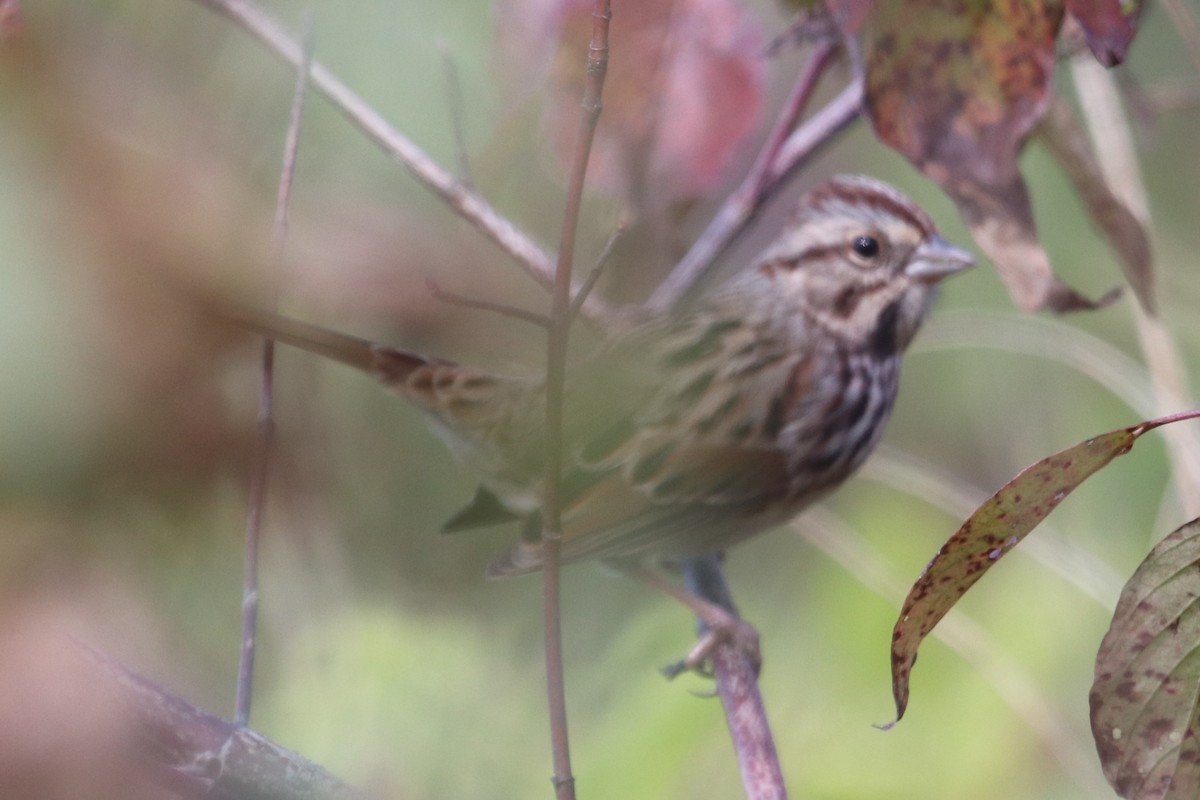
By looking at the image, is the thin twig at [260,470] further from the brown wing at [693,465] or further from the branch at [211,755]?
the brown wing at [693,465]

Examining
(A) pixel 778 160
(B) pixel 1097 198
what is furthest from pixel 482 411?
(B) pixel 1097 198

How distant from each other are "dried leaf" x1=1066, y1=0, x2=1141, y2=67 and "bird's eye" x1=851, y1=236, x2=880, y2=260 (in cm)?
113

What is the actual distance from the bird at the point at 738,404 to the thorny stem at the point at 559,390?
109 cm

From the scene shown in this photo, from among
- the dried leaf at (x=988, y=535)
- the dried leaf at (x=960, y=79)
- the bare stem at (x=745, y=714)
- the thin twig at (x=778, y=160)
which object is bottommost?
the dried leaf at (x=988, y=535)

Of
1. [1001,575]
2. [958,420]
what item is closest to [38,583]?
[1001,575]

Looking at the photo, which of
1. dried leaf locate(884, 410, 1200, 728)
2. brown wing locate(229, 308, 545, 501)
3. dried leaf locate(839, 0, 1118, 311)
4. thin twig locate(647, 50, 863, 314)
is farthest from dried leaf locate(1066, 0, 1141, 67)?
brown wing locate(229, 308, 545, 501)

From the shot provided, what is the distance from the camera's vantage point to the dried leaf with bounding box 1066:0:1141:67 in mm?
1092

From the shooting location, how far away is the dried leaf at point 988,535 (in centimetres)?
96

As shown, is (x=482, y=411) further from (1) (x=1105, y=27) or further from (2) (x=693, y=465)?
(1) (x=1105, y=27)

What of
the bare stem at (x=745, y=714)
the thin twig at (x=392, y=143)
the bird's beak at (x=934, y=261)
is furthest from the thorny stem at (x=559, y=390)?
the bird's beak at (x=934, y=261)

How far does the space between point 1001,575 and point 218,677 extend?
1.59m

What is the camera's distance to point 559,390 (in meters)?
1.05

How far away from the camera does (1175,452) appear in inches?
82.1

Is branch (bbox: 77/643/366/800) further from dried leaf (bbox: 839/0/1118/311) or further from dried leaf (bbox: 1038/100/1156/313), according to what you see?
dried leaf (bbox: 1038/100/1156/313)
